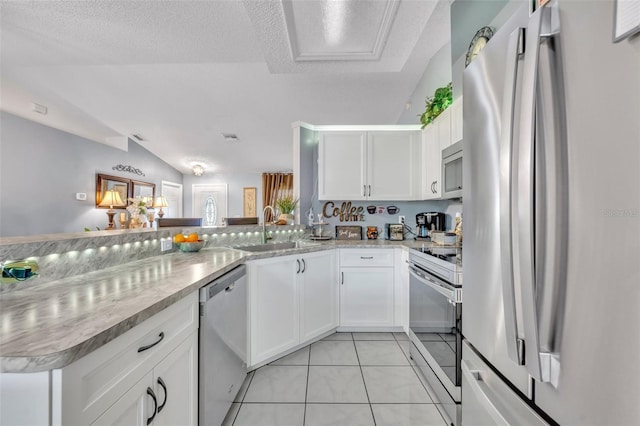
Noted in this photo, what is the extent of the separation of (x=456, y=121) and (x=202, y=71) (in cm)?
344

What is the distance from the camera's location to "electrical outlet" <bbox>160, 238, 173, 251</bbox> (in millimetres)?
1812

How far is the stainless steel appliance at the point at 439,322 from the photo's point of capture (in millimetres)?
1451

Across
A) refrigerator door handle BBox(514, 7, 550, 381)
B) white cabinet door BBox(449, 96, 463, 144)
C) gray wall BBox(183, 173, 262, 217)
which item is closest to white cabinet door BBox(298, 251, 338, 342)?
white cabinet door BBox(449, 96, 463, 144)

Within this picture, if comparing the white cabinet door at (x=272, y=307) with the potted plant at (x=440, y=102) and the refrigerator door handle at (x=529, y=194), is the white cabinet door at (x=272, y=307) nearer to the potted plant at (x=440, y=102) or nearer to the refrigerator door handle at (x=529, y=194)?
the refrigerator door handle at (x=529, y=194)

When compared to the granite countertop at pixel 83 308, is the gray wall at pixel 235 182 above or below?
above

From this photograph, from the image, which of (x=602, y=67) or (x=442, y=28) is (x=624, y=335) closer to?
(x=602, y=67)

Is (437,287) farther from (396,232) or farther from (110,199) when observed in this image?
(110,199)

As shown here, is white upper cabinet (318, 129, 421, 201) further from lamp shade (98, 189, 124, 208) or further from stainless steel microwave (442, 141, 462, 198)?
lamp shade (98, 189, 124, 208)

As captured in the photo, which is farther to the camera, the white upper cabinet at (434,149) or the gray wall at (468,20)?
the white upper cabinet at (434,149)

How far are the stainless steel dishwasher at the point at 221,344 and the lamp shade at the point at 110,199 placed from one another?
5.14 metres

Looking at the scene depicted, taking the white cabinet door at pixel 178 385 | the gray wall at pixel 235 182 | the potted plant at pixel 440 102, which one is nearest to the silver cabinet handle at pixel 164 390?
the white cabinet door at pixel 178 385

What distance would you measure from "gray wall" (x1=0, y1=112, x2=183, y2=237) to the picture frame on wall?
3043 mm

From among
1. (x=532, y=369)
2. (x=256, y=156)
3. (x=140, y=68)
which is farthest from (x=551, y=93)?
(x=256, y=156)

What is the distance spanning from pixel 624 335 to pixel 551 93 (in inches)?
19.9
